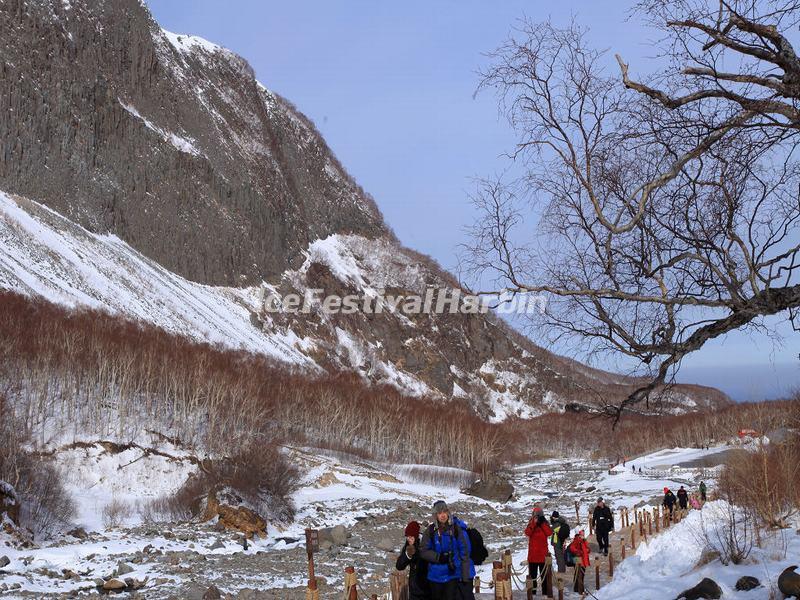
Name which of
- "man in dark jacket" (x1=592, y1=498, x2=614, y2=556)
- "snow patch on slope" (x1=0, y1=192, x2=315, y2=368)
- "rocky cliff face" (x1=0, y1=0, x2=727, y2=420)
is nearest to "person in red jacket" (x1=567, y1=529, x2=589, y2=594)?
"man in dark jacket" (x1=592, y1=498, x2=614, y2=556)

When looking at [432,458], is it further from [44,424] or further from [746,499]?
[746,499]

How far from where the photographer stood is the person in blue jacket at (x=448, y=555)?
780 cm

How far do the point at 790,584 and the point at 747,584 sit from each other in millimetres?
1390

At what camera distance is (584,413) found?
8.02 meters

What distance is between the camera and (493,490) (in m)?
51.8

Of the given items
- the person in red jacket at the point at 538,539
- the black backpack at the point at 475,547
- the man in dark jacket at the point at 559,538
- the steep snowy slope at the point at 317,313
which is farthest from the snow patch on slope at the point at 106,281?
the black backpack at the point at 475,547

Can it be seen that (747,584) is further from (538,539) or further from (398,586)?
(398,586)

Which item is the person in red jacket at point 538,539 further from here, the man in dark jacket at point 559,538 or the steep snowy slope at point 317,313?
the steep snowy slope at point 317,313

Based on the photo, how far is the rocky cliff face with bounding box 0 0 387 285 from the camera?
7556cm

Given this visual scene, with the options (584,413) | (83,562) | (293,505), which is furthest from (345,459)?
(584,413)

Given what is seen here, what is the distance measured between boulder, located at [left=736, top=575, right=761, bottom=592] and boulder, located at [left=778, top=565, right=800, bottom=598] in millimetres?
1112

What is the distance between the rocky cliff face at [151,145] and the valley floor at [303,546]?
4305 cm

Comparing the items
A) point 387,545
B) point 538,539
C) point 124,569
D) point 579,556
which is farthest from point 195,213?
point 538,539

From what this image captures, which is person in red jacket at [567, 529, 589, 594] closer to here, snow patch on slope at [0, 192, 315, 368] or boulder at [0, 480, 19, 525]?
boulder at [0, 480, 19, 525]
